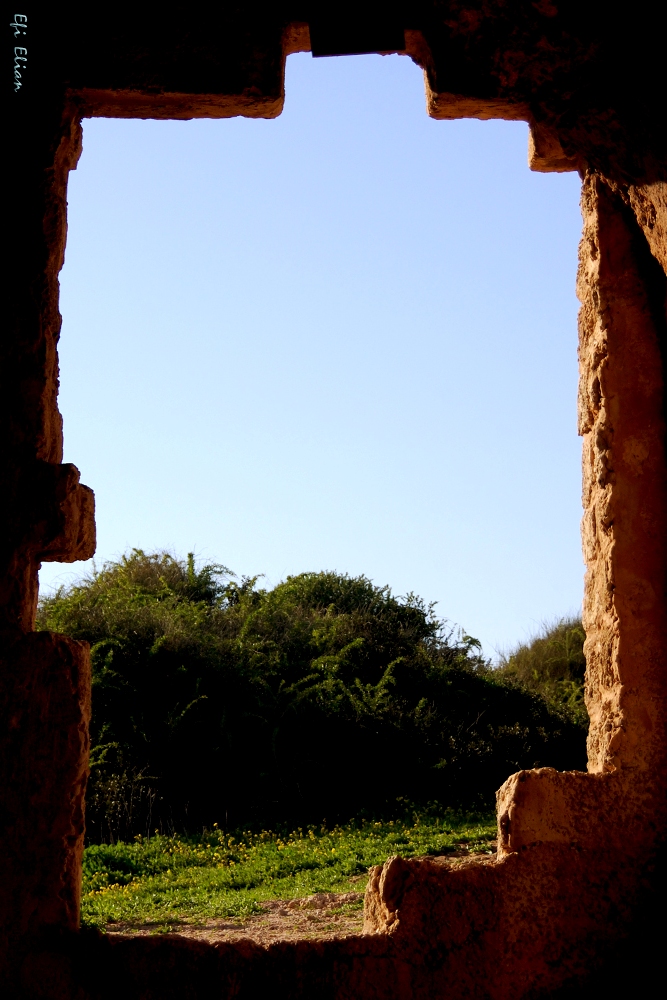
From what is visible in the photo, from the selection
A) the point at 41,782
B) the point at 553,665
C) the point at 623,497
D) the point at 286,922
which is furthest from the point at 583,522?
the point at 553,665

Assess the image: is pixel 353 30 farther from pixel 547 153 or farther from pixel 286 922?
pixel 286 922

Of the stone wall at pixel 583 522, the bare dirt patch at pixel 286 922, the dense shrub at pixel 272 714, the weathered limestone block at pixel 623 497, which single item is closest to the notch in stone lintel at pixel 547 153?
the stone wall at pixel 583 522

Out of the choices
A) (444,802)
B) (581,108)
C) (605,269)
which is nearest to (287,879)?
(444,802)

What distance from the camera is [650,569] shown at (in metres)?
4.93

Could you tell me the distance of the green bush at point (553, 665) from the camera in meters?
14.5

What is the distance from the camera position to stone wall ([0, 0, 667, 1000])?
13.7 ft

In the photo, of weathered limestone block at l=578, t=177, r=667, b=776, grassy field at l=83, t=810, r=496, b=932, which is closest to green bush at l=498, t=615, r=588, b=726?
grassy field at l=83, t=810, r=496, b=932

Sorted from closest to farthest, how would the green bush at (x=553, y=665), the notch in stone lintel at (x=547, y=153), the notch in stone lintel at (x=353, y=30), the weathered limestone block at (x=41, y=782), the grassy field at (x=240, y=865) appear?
the weathered limestone block at (x=41, y=782), the notch in stone lintel at (x=353, y=30), the notch in stone lintel at (x=547, y=153), the grassy field at (x=240, y=865), the green bush at (x=553, y=665)

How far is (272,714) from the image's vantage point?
464 inches

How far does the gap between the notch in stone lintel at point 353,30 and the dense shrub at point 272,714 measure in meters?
7.14

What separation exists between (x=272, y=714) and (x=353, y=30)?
8.12m

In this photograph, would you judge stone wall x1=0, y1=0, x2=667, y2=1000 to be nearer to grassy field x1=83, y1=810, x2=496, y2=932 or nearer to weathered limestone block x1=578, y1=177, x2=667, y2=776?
weathered limestone block x1=578, y1=177, x2=667, y2=776

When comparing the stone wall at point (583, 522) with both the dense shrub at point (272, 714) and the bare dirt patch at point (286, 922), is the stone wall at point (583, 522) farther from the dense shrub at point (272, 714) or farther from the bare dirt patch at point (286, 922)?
the dense shrub at point (272, 714)

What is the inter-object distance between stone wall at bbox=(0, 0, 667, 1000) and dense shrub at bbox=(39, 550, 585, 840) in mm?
5927
